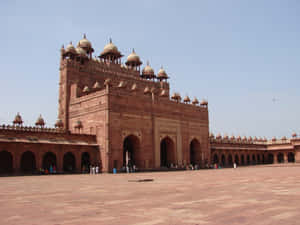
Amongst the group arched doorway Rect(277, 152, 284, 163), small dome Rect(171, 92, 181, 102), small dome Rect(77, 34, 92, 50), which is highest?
small dome Rect(77, 34, 92, 50)

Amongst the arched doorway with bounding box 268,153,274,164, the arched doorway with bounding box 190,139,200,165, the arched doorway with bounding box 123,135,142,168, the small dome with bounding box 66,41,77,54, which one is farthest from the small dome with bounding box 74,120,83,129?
the arched doorway with bounding box 268,153,274,164

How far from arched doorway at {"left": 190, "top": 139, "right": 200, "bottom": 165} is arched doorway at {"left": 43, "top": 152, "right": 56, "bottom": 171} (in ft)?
60.1

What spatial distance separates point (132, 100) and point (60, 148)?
8.71 metres

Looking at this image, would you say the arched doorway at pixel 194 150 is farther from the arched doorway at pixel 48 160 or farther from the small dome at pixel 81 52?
the arched doorway at pixel 48 160

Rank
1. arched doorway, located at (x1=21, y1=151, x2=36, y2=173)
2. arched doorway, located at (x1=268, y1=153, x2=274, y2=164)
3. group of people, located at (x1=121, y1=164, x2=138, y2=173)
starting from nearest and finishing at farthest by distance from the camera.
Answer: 1. arched doorway, located at (x1=21, y1=151, x2=36, y2=173)
2. group of people, located at (x1=121, y1=164, x2=138, y2=173)
3. arched doorway, located at (x1=268, y1=153, x2=274, y2=164)

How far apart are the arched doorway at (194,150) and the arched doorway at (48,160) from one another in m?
18.3

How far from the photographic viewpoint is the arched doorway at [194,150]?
1608 inches

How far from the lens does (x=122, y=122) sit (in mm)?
30750

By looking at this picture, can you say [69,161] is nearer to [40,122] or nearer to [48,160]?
[48,160]

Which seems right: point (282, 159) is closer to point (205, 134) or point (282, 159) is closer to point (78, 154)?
point (205, 134)

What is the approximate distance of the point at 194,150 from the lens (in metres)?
41.3

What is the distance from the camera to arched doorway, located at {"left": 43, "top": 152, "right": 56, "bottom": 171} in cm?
2897

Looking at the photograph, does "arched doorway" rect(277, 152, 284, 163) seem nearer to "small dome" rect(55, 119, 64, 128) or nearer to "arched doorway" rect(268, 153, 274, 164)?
"arched doorway" rect(268, 153, 274, 164)

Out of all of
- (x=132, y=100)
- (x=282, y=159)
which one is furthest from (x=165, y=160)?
(x=282, y=159)
